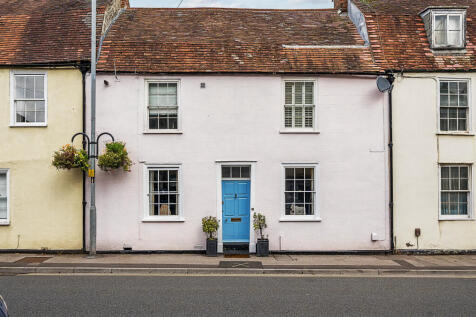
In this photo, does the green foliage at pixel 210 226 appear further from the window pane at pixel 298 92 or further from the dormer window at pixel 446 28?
the dormer window at pixel 446 28

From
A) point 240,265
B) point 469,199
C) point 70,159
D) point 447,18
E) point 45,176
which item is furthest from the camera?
point 447,18

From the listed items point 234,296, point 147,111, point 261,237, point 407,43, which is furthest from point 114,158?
point 407,43

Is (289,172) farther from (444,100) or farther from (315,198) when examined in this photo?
(444,100)

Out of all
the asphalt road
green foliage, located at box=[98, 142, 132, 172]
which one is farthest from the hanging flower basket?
the asphalt road

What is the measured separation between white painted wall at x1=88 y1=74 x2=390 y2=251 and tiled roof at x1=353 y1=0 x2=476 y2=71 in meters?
1.36

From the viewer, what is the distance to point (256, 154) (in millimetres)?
14953

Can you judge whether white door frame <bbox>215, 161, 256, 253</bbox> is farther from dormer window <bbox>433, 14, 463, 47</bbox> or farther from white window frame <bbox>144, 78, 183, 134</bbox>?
dormer window <bbox>433, 14, 463, 47</bbox>

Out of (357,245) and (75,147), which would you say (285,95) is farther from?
(75,147)

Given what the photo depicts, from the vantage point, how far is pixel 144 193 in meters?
14.8

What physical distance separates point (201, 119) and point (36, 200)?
223 inches

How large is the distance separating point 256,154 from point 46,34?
8.03 meters

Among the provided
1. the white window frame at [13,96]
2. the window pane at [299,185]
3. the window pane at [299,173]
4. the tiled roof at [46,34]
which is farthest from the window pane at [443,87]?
the white window frame at [13,96]

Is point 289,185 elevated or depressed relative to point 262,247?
elevated

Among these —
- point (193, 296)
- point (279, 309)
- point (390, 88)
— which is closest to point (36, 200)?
point (193, 296)
